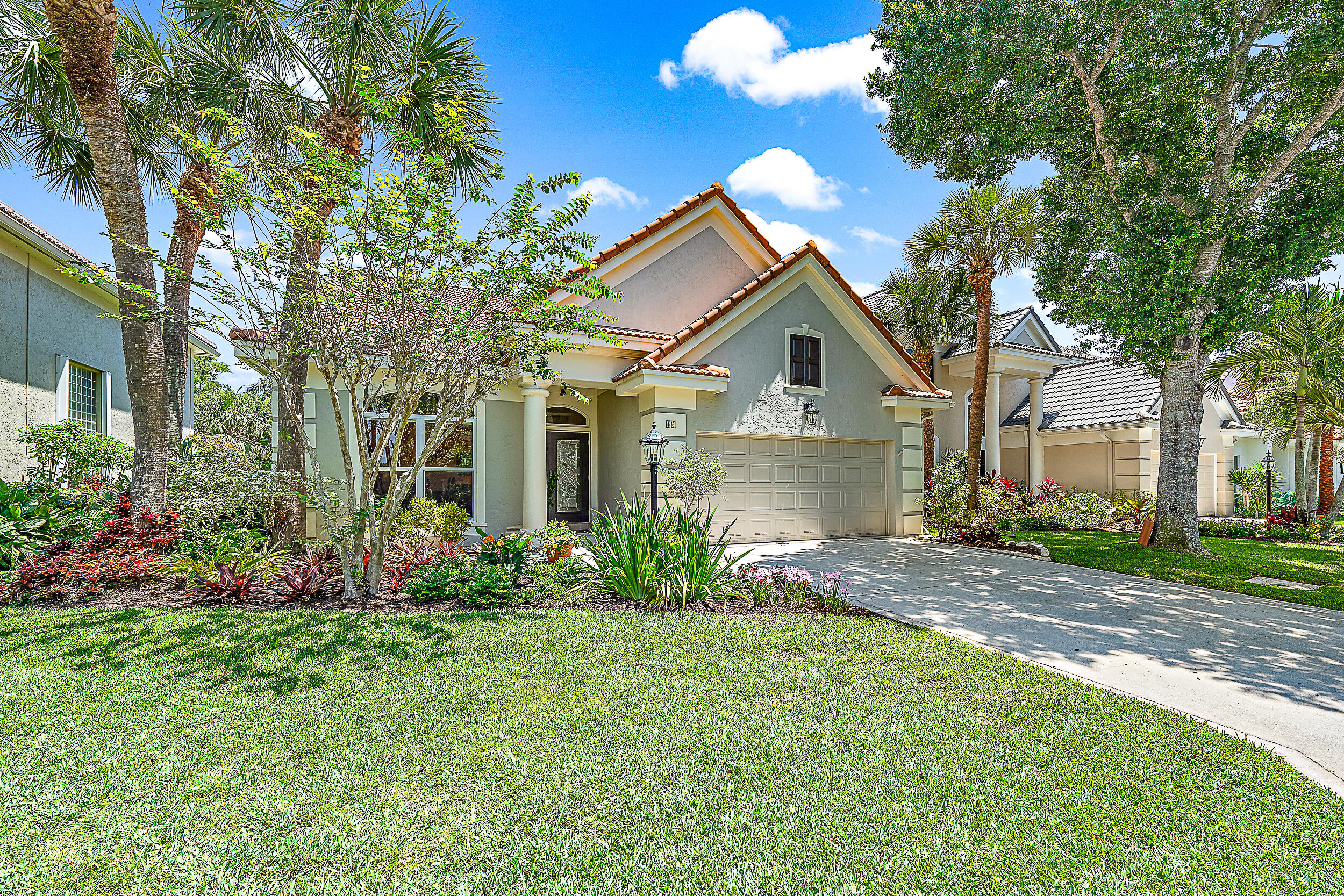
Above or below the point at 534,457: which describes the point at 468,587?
below

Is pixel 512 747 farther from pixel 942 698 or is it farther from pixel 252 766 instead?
pixel 942 698

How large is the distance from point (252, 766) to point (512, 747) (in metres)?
1.43

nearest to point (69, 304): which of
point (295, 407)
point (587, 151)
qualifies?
point (295, 407)

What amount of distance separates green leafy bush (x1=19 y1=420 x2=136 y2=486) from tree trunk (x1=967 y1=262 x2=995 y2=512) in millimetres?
17372

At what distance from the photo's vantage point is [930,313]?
15.7 meters

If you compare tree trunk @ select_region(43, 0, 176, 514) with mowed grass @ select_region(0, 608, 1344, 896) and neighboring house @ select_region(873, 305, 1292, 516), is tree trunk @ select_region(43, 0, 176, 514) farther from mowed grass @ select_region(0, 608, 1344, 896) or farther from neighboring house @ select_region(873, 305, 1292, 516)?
neighboring house @ select_region(873, 305, 1292, 516)

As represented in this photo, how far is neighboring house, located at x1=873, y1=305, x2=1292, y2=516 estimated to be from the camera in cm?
1684

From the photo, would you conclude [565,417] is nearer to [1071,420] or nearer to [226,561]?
[226,561]

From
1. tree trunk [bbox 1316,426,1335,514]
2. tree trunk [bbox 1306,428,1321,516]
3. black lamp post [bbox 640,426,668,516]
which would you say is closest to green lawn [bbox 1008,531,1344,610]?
tree trunk [bbox 1306,428,1321,516]

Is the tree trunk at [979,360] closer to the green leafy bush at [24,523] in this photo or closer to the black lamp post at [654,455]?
the black lamp post at [654,455]

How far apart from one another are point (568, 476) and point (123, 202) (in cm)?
853

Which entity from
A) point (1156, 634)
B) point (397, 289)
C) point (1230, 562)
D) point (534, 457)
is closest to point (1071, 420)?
point (1230, 562)

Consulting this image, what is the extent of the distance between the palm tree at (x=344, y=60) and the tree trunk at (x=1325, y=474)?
23.0 metres

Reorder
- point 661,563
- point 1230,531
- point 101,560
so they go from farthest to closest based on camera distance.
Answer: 1. point 1230,531
2. point 661,563
3. point 101,560
